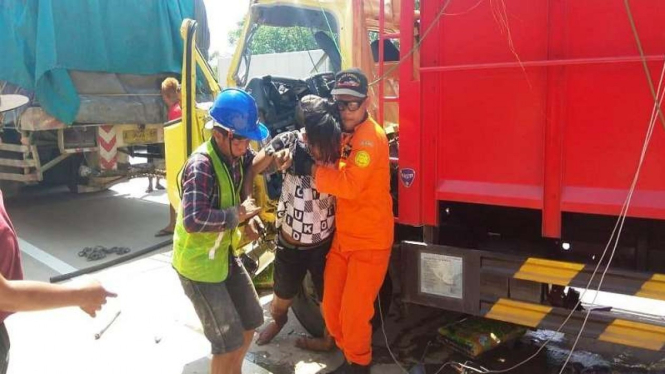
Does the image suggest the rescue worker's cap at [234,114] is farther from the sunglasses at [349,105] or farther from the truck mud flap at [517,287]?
the truck mud flap at [517,287]

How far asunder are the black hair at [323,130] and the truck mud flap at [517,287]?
0.69m

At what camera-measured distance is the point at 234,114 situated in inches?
101

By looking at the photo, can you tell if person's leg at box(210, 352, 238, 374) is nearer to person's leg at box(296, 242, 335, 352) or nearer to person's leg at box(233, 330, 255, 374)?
person's leg at box(233, 330, 255, 374)

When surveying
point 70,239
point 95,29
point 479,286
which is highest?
point 95,29

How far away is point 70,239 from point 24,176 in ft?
3.99

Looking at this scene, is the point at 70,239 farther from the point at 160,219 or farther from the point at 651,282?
the point at 651,282

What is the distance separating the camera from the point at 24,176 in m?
Answer: 7.09

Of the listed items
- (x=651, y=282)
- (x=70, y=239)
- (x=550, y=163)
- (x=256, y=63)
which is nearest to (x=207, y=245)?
(x=550, y=163)

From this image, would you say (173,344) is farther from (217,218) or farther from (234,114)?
(234,114)

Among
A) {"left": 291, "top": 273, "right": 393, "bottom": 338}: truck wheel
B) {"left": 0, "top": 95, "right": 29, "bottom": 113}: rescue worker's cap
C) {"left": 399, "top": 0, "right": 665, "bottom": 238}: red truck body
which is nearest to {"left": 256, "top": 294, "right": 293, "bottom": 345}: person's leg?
{"left": 291, "top": 273, "right": 393, "bottom": 338}: truck wheel

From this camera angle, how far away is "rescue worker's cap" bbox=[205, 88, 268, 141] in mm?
2576

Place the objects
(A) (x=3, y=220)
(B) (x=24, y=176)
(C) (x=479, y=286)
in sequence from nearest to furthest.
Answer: (A) (x=3, y=220)
(C) (x=479, y=286)
(B) (x=24, y=176)

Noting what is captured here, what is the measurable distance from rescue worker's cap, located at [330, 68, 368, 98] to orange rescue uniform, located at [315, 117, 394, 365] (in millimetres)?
165

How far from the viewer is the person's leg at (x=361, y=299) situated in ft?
9.65
